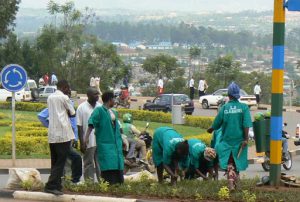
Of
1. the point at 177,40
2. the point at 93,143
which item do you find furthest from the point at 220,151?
the point at 177,40

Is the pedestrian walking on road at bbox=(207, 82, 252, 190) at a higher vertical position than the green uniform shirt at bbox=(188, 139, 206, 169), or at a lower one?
higher

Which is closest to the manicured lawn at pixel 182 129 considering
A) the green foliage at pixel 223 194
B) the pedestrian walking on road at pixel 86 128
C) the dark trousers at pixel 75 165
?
the pedestrian walking on road at pixel 86 128

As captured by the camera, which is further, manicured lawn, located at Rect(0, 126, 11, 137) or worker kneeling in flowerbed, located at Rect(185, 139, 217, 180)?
manicured lawn, located at Rect(0, 126, 11, 137)

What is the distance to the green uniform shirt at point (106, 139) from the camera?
41.5 feet

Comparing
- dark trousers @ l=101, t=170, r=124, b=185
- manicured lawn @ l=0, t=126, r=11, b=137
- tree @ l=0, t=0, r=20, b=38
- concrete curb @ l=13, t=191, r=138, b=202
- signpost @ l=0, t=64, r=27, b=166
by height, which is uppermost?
tree @ l=0, t=0, r=20, b=38

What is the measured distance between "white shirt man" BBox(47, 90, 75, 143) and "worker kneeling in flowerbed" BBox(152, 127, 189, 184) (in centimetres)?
148

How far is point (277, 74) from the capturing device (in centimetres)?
1221

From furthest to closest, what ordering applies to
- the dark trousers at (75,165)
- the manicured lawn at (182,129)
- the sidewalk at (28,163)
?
the manicured lawn at (182,129)
the sidewalk at (28,163)
the dark trousers at (75,165)

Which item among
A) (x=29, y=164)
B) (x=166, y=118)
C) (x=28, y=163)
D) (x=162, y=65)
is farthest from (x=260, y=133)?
A: (x=162, y=65)

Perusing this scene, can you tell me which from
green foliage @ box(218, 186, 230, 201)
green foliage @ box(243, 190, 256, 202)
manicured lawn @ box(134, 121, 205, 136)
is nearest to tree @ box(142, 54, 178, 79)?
manicured lawn @ box(134, 121, 205, 136)

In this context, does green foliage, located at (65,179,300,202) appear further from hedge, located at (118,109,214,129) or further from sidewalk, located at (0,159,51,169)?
hedge, located at (118,109,214,129)

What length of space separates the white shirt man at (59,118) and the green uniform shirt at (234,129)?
237 cm

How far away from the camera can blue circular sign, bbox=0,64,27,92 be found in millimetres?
18812

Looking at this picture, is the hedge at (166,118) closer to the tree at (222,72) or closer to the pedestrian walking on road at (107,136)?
the pedestrian walking on road at (107,136)
